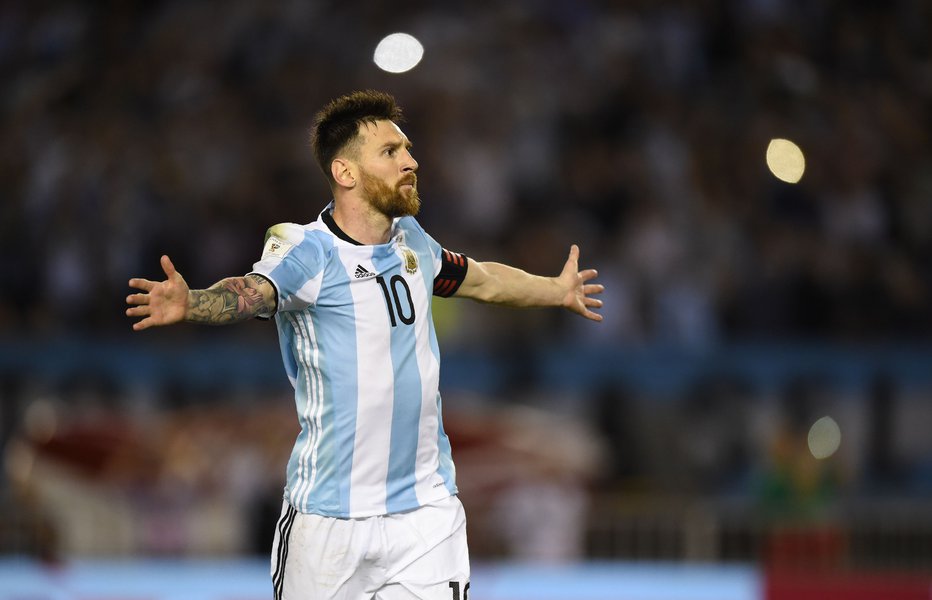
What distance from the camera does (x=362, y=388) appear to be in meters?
4.73

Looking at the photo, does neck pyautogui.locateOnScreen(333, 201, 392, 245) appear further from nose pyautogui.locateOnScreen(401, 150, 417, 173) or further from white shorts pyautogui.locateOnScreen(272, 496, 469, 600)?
white shorts pyautogui.locateOnScreen(272, 496, 469, 600)

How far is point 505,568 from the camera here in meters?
9.41

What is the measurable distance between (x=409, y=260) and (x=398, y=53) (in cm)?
845

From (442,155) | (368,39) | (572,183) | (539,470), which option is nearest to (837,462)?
(539,470)

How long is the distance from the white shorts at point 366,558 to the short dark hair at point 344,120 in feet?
3.99

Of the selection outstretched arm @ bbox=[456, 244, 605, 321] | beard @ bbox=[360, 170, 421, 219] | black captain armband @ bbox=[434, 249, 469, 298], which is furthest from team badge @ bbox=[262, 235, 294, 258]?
outstretched arm @ bbox=[456, 244, 605, 321]

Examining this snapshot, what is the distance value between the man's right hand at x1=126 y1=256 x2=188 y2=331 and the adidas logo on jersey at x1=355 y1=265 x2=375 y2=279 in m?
0.72

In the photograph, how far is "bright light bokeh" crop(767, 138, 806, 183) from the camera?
38.3 ft

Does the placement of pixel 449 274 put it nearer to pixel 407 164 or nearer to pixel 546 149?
pixel 407 164

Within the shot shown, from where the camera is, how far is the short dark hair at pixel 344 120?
4938 mm

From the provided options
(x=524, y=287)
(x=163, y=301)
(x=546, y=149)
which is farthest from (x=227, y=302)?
(x=546, y=149)

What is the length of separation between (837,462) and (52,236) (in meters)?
6.69

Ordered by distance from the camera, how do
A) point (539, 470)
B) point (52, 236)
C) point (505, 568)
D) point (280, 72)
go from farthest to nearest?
point (280, 72) < point (52, 236) < point (539, 470) < point (505, 568)

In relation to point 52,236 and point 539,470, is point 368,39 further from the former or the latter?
point 539,470
